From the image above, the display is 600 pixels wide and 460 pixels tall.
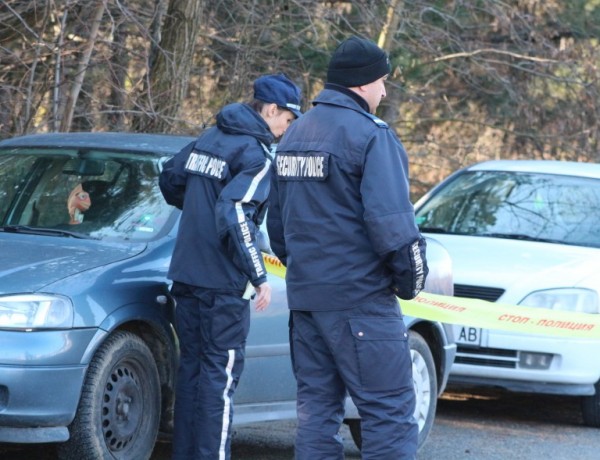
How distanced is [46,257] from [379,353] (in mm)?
1759

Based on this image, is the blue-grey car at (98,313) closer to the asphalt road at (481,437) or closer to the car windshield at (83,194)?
the car windshield at (83,194)

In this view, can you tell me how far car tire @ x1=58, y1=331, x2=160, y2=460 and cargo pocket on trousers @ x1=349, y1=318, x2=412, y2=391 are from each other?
134 cm

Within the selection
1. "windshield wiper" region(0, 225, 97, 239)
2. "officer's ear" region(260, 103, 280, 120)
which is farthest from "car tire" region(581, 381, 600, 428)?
"windshield wiper" region(0, 225, 97, 239)

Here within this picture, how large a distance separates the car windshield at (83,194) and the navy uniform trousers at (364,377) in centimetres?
157

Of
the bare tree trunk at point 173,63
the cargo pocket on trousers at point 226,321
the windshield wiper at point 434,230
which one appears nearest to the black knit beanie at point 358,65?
the cargo pocket on trousers at point 226,321

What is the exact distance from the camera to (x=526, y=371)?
25.3 ft

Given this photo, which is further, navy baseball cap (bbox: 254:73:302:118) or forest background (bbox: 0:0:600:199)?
forest background (bbox: 0:0:600:199)

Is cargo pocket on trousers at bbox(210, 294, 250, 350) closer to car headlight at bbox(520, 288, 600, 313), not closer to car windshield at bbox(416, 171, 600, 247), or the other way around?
car headlight at bbox(520, 288, 600, 313)

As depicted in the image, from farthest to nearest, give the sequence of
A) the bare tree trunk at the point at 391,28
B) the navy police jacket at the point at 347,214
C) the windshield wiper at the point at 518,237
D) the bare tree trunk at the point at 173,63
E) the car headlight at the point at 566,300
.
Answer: the bare tree trunk at the point at 391,28 < the bare tree trunk at the point at 173,63 < the windshield wiper at the point at 518,237 < the car headlight at the point at 566,300 < the navy police jacket at the point at 347,214

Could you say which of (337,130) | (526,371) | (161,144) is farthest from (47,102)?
(337,130)

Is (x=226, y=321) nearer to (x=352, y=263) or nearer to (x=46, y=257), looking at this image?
(x=46, y=257)

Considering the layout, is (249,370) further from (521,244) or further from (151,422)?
(521,244)

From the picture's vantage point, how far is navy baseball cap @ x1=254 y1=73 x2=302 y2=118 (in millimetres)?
5508

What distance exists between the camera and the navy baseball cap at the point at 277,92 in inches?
217
